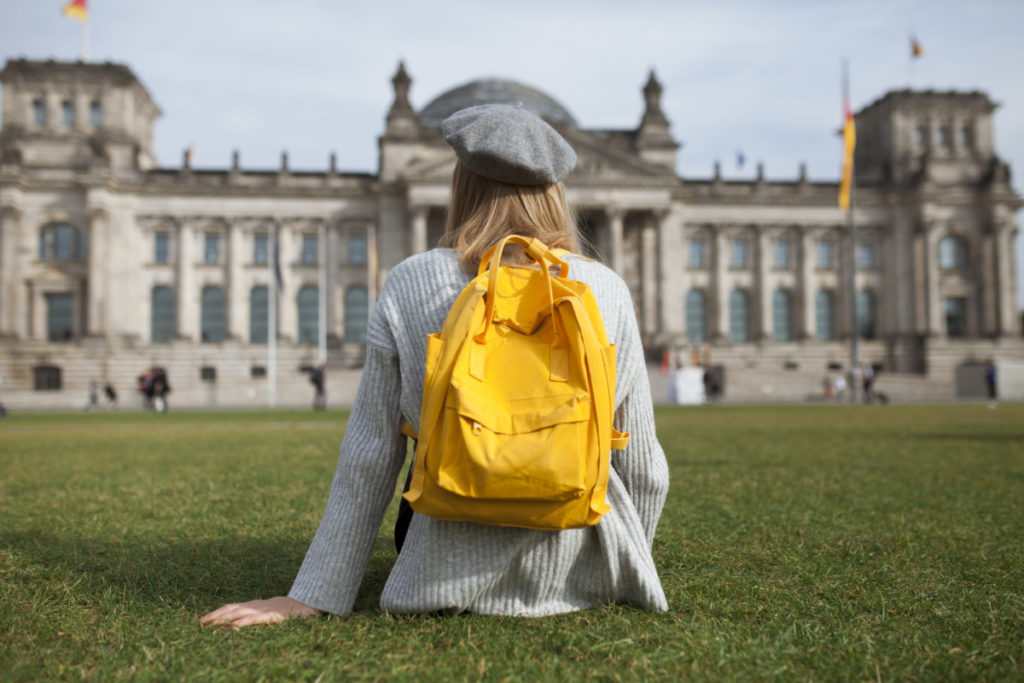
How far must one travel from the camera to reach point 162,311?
49.5 metres

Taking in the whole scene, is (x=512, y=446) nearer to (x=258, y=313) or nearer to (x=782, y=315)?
(x=258, y=313)

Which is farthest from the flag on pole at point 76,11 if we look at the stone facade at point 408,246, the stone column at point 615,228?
the stone column at point 615,228

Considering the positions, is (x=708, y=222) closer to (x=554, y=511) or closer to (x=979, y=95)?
(x=979, y=95)

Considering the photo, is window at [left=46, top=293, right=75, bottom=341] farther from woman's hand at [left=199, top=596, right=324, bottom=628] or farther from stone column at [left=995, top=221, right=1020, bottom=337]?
stone column at [left=995, top=221, right=1020, bottom=337]

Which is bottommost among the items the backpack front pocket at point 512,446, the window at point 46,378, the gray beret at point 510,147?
the window at point 46,378

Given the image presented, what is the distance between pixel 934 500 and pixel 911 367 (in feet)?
174

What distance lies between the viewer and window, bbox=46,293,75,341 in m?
47.7

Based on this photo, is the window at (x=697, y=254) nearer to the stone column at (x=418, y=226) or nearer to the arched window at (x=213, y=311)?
the stone column at (x=418, y=226)

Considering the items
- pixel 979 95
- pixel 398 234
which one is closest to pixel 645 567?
pixel 398 234

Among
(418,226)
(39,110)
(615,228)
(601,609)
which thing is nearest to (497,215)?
(601,609)

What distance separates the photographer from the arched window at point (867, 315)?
180 feet

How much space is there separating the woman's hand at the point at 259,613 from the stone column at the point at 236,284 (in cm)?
4860

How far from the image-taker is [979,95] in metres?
55.7

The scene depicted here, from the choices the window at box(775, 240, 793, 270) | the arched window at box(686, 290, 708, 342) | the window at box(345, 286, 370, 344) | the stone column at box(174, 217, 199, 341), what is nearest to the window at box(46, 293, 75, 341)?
the stone column at box(174, 217, 199, 341)
